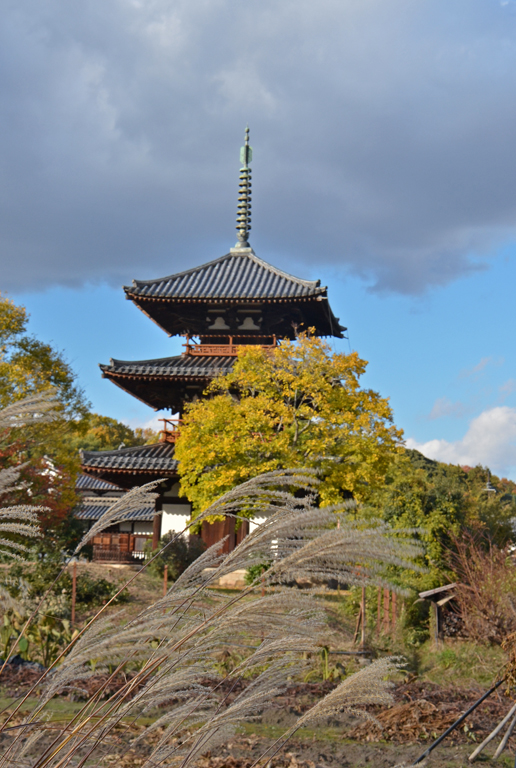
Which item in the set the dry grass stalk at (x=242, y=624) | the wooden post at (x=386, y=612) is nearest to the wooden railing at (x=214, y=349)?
the wooden post at (x=386, y=612)

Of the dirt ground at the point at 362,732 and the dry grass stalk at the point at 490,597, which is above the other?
the dry grass stalk at the point at 490,597

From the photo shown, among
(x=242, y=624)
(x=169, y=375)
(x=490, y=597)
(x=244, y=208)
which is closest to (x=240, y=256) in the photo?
(x=244, y=208)

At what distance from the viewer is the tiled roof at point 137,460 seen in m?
18.7

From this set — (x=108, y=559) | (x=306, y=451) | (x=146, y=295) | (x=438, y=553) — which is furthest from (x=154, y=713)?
(x=108, y=559)

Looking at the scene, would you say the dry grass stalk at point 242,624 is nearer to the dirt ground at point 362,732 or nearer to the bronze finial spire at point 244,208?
the dirt ground at point 362,732

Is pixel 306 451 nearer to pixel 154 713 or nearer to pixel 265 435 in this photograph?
pixel 265 435

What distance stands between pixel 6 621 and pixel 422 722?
18.6 ft

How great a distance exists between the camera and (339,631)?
11.8m

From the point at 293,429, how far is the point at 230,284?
21.8 ft

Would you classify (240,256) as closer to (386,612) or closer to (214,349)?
(214,349)

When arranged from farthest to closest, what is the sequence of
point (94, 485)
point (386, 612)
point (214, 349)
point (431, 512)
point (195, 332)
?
point (94, 485)
point (195, 332)
point (214, 349)
point (431, 512)
point (386, 612)

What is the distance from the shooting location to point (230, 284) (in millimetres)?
20719

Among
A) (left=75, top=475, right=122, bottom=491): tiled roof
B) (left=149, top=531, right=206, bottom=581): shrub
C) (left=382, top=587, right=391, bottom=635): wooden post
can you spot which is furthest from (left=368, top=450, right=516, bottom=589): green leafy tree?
(left=75, top=475, right=122, bottom=491): tiled roof

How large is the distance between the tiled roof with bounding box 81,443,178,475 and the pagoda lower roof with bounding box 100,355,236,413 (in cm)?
164
